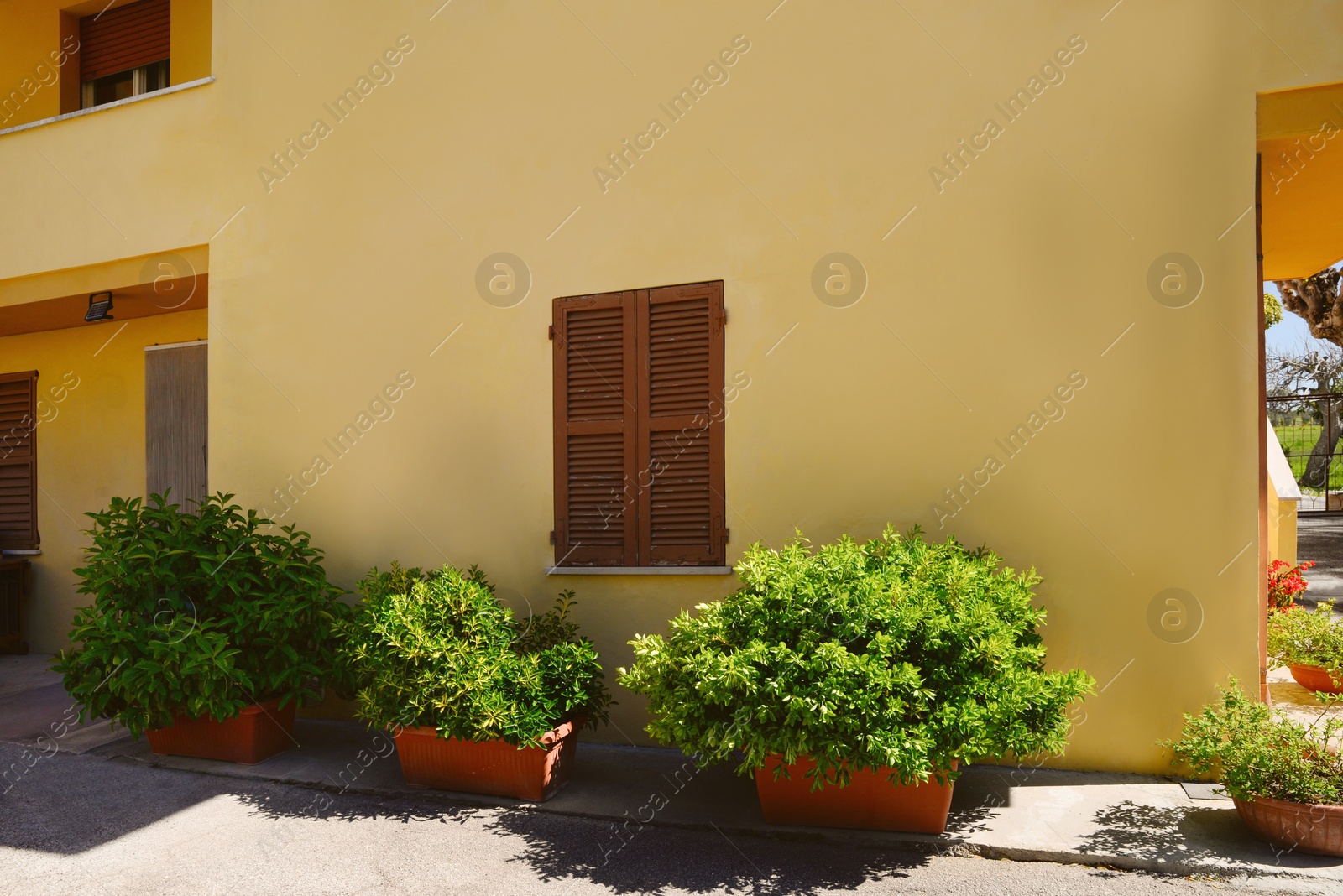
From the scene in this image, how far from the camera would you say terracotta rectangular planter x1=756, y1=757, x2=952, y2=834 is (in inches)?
168

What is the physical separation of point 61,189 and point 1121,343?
8.14 meters

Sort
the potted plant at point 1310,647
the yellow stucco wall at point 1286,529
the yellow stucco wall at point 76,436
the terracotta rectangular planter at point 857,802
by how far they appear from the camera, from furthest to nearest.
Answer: the yellow stucco wall at point 76,436
the yellow stucco wall at point 1286,529
the potted plant at point 1310,647
the terracotta rectangular planter at point 857,802

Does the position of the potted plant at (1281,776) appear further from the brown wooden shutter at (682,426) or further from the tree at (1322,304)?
the tree at (1322,304)

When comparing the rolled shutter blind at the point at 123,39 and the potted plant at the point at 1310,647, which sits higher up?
the rolled shutter blind at the point at 123,39

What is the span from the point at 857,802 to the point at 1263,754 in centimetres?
178

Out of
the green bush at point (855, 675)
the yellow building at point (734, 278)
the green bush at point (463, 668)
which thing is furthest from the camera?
the yellow building at point (734, 278)

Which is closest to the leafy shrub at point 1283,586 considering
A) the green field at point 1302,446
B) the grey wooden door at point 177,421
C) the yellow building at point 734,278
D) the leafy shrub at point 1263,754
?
the yellow building at point 734,278

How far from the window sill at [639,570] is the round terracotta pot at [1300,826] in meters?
2.86

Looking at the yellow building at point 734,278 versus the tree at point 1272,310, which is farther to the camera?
the tree at point 1272,310

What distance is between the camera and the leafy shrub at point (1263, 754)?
3928mm

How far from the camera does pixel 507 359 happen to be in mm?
6105

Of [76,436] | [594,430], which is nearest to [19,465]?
[76,436]

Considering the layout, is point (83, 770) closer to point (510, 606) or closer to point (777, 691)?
point (510, 606)

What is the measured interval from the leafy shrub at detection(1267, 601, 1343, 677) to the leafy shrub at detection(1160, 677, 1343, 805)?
212cm
